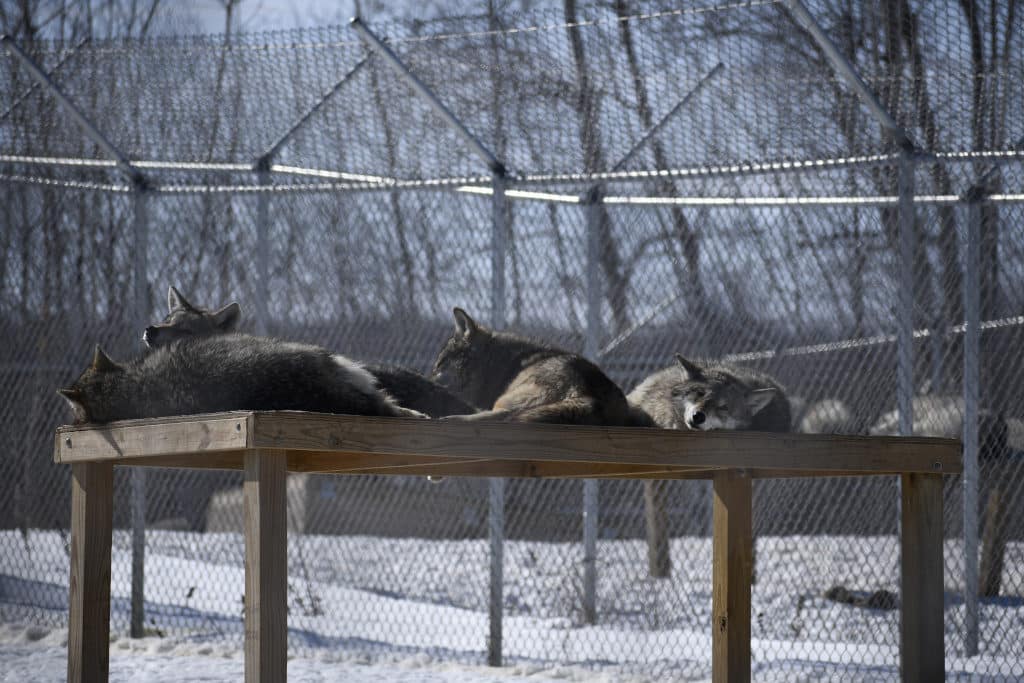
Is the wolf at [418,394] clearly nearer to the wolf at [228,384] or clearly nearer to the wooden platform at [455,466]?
the wooden platform at [455,466]

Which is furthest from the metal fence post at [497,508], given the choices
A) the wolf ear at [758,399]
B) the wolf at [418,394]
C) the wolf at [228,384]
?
the wolf at [228,384]

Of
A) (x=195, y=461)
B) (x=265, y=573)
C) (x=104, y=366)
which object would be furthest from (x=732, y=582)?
(x=104, y=366)

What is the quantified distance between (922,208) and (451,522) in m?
4.26

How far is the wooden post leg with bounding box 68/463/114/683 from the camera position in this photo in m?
4.28

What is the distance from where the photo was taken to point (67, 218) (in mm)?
8922

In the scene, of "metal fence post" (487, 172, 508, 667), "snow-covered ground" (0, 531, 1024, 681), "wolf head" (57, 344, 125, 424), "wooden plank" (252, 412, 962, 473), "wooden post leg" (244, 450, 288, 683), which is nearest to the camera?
"wooden post leg" (244, 450, 288, 683)

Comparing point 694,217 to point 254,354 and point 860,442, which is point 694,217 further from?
point 254,354

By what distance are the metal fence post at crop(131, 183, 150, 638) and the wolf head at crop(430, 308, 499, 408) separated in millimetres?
3078

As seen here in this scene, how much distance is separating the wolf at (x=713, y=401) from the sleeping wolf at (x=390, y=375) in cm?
138

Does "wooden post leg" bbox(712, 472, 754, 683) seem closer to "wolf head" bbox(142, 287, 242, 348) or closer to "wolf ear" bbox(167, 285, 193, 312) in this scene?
"wolf head" bbox(142, 287, 242, 348)

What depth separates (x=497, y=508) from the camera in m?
7.14

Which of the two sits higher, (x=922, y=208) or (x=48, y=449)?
(x=922, y=208)

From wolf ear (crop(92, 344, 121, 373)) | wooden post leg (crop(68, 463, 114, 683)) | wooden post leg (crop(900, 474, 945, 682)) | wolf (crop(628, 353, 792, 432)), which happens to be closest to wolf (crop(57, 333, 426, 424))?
wolf ear (crop(92, 344, 121, 373))

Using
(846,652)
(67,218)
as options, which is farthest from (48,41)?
(846,652)
